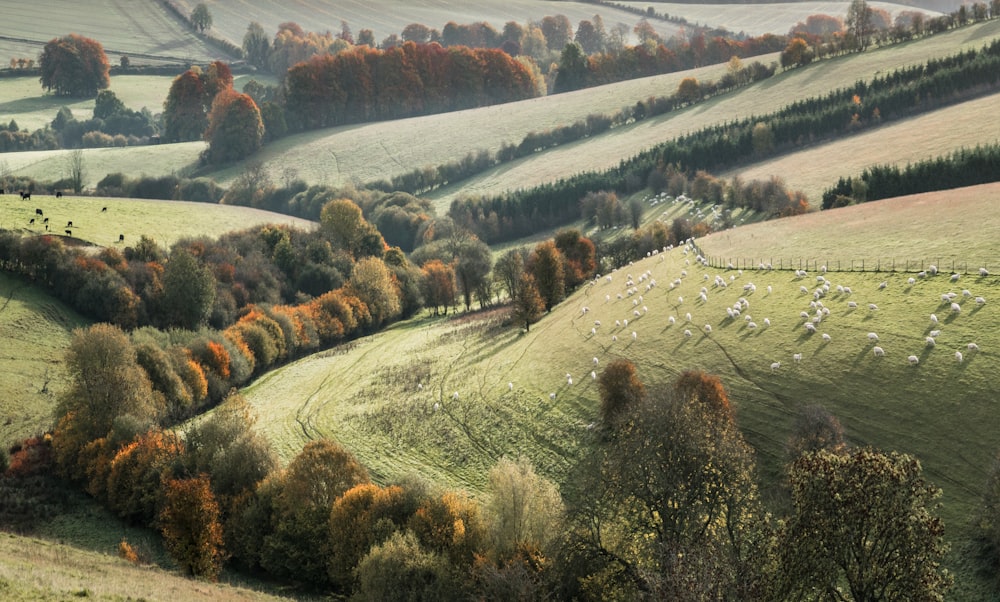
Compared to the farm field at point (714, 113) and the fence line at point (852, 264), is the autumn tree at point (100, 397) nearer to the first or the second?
the fence line at point (852, 264)

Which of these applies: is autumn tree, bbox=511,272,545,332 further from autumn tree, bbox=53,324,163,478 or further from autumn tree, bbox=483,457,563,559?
autumn tree, bbox=483,457,563,559

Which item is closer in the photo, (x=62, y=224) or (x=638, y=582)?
(x=638, y=582)

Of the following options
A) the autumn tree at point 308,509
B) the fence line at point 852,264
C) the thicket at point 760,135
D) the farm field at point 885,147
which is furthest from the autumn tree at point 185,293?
the farm field at point 885,147

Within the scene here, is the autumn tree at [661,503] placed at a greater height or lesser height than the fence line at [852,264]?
lesser

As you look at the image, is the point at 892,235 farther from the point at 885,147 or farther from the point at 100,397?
the point at 100,397

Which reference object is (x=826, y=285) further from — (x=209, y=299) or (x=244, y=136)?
(x=244, y=136)

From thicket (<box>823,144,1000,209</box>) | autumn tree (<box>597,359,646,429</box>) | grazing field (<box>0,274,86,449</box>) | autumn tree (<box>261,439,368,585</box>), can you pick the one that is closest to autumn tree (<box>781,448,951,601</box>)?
autumn tree (<box>597,359,646,429</box>)

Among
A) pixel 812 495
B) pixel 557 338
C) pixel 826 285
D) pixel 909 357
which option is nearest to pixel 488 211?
pixel 557 338
